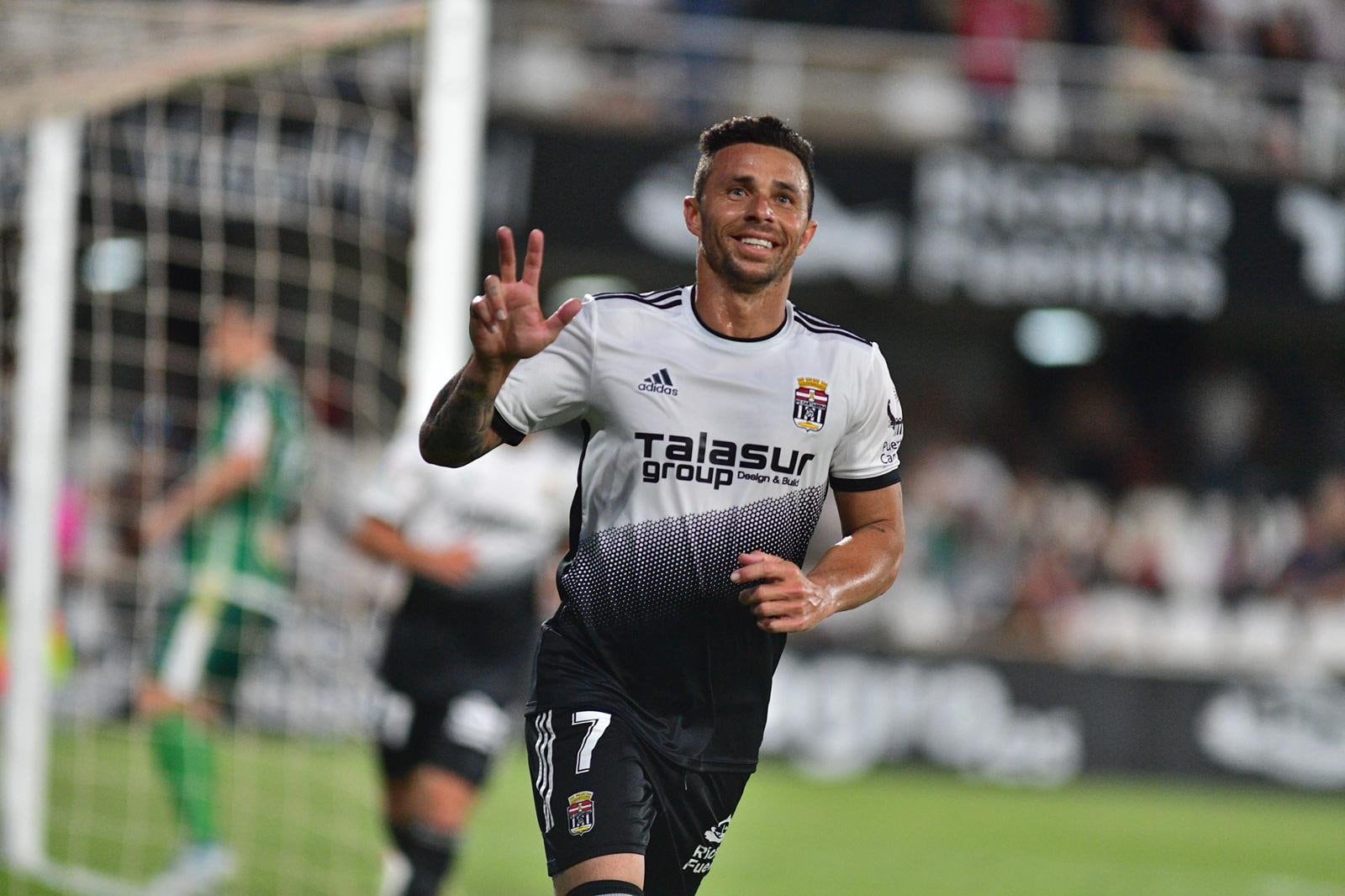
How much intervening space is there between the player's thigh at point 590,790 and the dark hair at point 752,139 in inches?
48.6

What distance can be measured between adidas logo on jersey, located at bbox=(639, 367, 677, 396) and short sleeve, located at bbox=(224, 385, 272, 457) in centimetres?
448

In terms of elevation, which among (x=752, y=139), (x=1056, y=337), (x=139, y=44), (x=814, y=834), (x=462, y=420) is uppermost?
(x=139, y=44)

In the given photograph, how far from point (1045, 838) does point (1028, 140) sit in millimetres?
6656

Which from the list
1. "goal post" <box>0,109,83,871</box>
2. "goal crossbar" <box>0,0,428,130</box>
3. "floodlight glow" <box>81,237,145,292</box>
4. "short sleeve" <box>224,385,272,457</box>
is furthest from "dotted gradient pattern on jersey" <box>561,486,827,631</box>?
"floodlight glow" <box>81,237,145,292</box>

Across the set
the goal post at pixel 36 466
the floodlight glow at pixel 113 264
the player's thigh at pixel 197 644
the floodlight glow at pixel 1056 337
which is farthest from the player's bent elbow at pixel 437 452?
the floodlight glow at pixel 1056 337

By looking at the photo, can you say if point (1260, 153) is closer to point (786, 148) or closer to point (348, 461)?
point (348, 461)

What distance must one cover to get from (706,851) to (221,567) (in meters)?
4.53

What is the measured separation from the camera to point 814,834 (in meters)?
11.6

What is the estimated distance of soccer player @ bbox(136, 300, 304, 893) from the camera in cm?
820

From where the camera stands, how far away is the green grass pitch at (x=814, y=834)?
9.30 meters

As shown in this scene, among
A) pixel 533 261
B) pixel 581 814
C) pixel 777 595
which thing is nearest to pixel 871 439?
pixel 777 595

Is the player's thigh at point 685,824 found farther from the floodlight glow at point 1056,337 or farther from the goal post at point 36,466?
the floodlight glow at point 1056,337

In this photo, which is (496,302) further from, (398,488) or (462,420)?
(398,488)

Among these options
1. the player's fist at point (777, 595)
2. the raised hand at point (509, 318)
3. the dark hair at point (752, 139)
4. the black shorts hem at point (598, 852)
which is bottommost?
the black shorts hem at point (598, 852)
